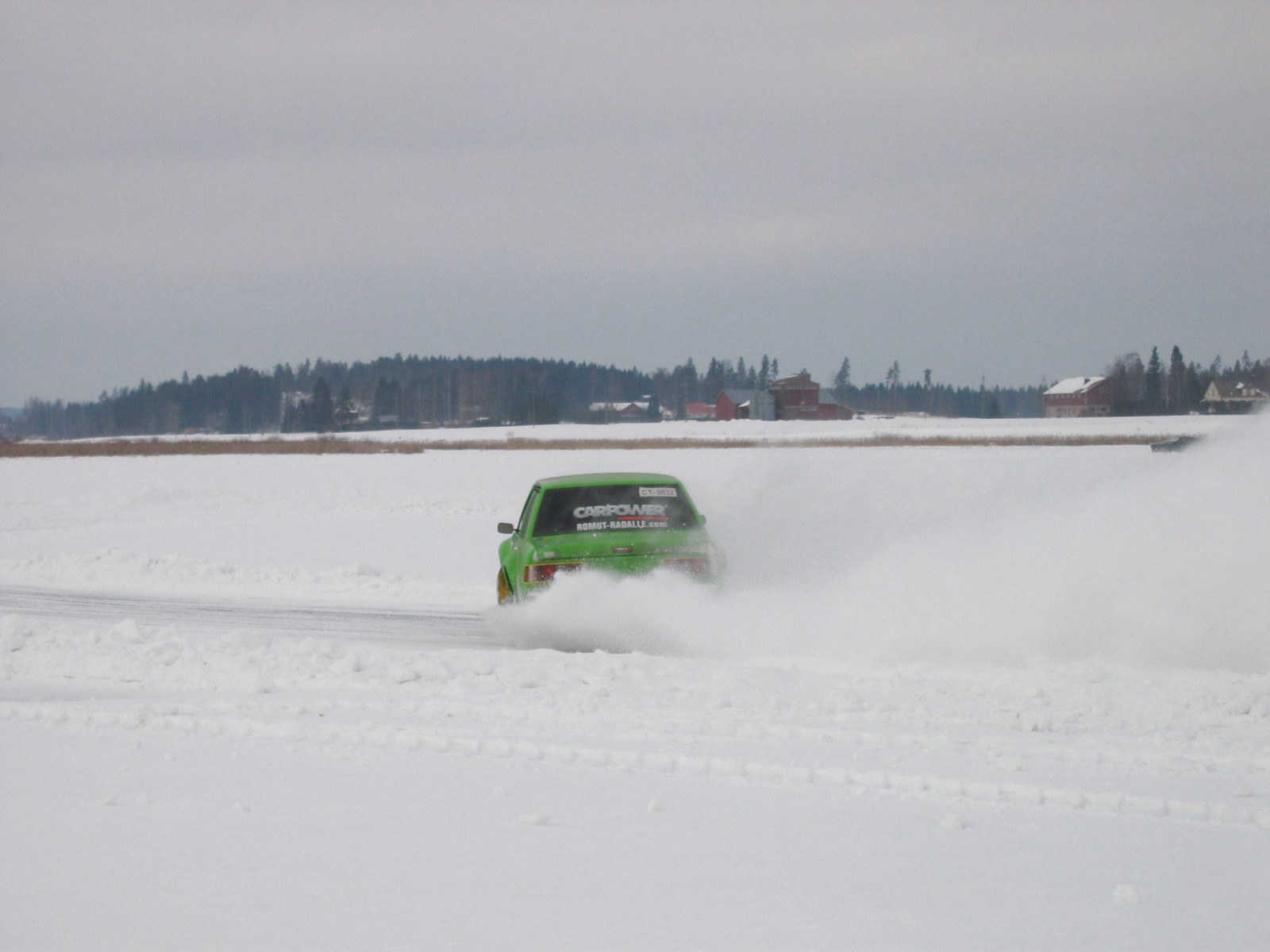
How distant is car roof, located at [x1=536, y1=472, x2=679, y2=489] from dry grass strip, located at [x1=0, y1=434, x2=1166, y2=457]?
41.6m

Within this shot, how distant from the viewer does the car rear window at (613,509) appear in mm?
11125

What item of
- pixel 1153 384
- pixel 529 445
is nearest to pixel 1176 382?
pixel 1153 384

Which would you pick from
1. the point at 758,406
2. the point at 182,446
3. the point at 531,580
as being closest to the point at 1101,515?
the point at 531,580

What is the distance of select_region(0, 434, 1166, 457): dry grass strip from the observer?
5359cm

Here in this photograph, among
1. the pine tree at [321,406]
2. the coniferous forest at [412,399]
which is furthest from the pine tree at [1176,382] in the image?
the pine tree at [321,406]

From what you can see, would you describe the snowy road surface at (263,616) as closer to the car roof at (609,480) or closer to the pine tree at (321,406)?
the car roof at (609,480)

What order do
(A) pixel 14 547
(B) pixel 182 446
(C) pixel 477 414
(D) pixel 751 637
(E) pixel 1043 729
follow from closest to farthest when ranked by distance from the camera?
(E) pixel 1043 729 → (D) pixel 751 637 → (A) pixel 14 547 → (B) pixel 182 446 → (C) pixel 477 414

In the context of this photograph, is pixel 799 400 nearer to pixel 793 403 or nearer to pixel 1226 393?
pixel 793 403

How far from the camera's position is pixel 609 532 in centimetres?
1101

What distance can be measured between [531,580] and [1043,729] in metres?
4.97

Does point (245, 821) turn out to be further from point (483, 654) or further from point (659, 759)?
point (483, 654)

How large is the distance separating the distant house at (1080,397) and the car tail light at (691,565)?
418 ft

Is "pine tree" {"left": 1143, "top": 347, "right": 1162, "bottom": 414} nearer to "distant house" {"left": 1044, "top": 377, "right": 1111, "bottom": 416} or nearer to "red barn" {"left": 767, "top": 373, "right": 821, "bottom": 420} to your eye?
"distant house" {"left": 1044, "top": 377, "right": 1111, "bottom": 416}

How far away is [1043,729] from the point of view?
23.8 feet
